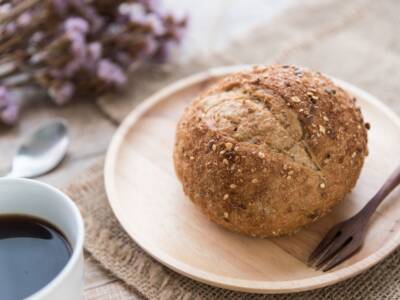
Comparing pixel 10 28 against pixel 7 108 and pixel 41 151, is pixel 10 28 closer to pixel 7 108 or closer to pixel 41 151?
pixel 7 108

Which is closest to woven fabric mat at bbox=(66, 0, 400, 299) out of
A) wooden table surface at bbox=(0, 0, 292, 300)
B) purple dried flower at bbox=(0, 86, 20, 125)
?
wooden table surface at bbox=(0, 0, 292, 300)

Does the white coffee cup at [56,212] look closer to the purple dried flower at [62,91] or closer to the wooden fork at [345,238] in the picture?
the wooden fork at [345,238]

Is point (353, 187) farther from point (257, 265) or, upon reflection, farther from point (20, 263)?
point (20, 263)

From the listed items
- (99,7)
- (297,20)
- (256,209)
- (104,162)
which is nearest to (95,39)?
(99,7)

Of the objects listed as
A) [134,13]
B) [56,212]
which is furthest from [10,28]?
[56,212]

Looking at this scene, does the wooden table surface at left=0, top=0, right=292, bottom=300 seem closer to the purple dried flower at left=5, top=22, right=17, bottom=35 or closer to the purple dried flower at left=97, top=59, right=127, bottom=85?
the purple dried flower at left=97, top=59, right=127, bottom=85

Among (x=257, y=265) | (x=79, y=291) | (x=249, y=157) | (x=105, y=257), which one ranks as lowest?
(x=105, y=257)

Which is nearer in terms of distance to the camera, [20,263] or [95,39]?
[20,263]
